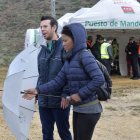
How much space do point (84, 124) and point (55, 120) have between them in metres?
0.88

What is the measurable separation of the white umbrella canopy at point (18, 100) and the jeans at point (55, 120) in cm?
25

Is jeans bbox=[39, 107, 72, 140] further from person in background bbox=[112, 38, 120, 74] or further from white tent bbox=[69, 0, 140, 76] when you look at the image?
person in background bbox=[112, 38, 120, 74]

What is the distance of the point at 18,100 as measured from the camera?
16.2 feet

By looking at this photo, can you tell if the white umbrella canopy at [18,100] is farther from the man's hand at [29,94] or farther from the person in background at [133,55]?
the person in background at [133,55]

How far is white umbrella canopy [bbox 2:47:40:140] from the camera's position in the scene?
4.95 m

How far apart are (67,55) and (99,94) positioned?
1.60 feet

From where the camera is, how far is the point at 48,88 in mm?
5051

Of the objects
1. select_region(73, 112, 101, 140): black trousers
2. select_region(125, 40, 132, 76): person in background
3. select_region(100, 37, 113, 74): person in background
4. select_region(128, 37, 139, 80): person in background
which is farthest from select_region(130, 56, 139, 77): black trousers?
select_region(73, 112, 101, 140): black trousers

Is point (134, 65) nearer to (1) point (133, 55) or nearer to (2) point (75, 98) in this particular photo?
(1) point (133, 55)

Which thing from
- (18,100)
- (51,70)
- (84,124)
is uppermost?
(51,70)

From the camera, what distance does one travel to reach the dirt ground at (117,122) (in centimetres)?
830

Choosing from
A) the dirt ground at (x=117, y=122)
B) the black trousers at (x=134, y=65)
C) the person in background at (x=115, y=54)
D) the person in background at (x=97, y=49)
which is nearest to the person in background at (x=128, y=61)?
the black trousers at (x=134, y=65)

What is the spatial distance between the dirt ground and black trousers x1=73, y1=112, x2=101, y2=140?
10.4 ft

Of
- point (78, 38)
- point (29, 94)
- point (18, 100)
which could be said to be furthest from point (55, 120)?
point (78, 38)
